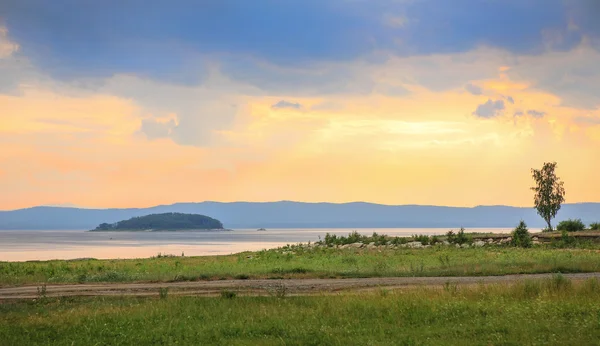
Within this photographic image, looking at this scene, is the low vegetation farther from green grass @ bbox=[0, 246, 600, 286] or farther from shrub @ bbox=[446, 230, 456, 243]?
shrub @ bbox=[446, 230, 456, 243]

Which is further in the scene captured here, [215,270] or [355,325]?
[215,270]

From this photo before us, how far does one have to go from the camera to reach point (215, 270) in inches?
1368

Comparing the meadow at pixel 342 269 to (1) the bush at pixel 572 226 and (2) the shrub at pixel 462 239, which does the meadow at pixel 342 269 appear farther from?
(1) the bush at pixel 572 226

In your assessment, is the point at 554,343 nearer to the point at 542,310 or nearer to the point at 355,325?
the point at 542,310

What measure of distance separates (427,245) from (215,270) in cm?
2369

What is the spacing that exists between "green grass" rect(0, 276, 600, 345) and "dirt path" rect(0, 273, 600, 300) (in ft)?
9.62

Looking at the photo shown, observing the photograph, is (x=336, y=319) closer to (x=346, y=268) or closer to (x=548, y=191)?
(x=346, y=268)

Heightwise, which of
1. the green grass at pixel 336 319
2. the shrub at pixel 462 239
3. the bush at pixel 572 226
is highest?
the bush at pixel 572 226

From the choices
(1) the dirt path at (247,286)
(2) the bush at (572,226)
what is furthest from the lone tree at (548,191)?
(1) the dirt path at (247,286)

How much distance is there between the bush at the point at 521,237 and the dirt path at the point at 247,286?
19810 mm

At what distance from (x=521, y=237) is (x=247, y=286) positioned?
31341 millimetres

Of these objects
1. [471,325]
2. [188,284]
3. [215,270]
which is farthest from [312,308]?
[215,270]

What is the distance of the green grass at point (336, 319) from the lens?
48.8 feet

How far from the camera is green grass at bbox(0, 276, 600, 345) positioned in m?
14.9
